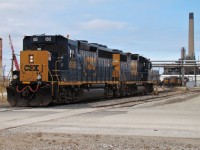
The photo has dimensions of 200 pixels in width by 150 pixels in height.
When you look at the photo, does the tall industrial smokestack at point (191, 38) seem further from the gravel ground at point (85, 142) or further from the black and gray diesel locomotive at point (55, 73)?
the gravel ground at point (85, 142)

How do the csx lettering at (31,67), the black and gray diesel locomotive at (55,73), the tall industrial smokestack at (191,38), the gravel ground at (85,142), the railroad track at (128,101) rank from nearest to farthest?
1. the gravel ground at (85,142)
2. the black and gray diesel locomotive at (55,73)
3. the csx lettering at (31,67)
4. the railroad track at (128,101)
5. the tall industrial smokestack at (191,38)

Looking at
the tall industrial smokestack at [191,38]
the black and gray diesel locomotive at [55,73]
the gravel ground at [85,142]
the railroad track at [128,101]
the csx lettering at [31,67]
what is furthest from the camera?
the tall industrial smokestack at [191,38]

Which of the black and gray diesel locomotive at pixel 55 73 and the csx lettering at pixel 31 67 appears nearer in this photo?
the black and gray diesel locomotive at pixel 55 73

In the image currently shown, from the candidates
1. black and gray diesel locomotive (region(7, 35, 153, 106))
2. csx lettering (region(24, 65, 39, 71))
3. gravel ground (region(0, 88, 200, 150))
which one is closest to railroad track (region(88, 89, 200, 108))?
black and gray diesel locomotive (region(7, 35, 153, 106))

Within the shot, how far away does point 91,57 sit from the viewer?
30469 mm

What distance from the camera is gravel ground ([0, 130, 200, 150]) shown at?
10094 mm

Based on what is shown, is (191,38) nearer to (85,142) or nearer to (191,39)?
(191,39)

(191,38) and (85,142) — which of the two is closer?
(85,142)

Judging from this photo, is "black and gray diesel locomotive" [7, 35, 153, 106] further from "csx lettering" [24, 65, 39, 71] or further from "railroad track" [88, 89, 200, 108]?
"railroad track" [88, 89, 200, 108]

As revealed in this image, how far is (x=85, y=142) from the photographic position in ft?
35.7

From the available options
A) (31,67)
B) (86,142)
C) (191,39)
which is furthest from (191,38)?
(86,142)

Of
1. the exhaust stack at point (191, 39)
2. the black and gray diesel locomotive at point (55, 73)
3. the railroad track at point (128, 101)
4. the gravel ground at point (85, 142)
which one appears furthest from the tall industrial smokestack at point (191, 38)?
the gravel ground at point (85, 142)

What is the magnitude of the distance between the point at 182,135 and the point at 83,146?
3.45 meters

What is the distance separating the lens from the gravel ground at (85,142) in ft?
33.1
